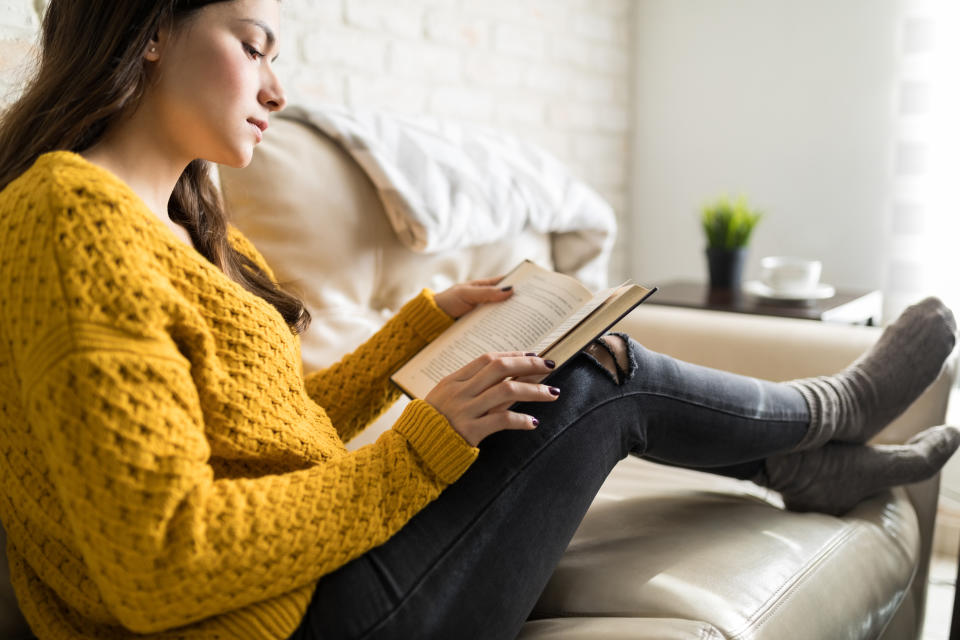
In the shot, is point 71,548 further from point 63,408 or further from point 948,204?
point 948,204

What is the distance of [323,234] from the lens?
1253 millimetres

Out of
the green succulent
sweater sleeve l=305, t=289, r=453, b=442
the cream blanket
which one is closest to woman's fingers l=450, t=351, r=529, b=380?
sweater sleeve l=305, t=289, r=453, b=442

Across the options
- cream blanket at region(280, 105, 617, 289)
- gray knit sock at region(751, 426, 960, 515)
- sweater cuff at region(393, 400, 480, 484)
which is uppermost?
cream blanket at region(280, 105, 617, 289)

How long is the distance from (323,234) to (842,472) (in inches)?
29.3

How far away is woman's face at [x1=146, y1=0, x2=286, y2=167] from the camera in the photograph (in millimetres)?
784

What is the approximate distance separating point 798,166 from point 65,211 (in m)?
1.99

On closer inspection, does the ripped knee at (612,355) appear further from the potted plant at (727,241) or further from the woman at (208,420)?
the potted plant at (727,241)

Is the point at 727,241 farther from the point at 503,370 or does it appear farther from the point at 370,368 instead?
the point at 503,370

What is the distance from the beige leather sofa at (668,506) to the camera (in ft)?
2.91

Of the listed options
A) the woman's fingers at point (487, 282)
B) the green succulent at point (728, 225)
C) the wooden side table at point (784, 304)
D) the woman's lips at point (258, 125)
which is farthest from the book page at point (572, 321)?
the green succulent at point (728, 225)

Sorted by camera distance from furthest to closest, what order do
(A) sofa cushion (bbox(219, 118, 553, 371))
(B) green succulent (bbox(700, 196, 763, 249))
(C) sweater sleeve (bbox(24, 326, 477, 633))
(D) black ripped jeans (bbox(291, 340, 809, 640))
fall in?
(B) green succulent (bbox(700, 196, 763, 249)) < (A) sofa cushion (bbox(219, 118, 553, 371)) < (D) black ripped jeans (bbox(291, 340, 809, 640)) < (C) sweater sleeve (bbox(24, 326, 477, 633))

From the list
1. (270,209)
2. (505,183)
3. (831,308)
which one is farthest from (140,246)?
(831,308)

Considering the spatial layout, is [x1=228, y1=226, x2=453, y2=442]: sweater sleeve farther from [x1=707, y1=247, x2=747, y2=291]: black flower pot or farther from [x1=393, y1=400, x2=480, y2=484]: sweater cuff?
[x1=707, y1=247, x2=747, y2=291]: black flower pot

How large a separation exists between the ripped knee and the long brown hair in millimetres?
487
